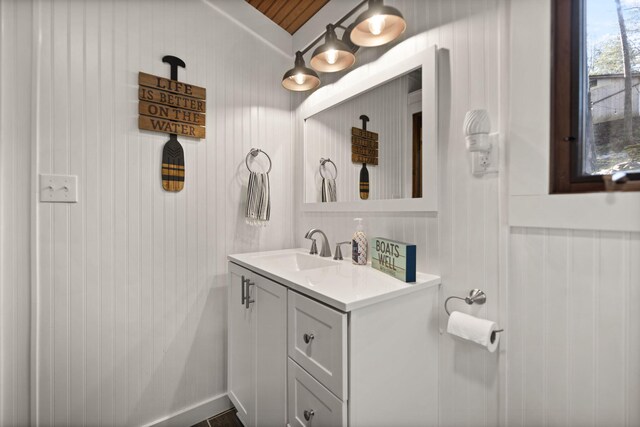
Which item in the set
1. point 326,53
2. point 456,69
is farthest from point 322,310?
point 326,53

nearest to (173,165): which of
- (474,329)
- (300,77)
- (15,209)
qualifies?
(15,209)

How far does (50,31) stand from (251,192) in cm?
108

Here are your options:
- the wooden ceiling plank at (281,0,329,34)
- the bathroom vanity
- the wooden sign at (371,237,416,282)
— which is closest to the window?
the wooden sign at (371,237,416,282)

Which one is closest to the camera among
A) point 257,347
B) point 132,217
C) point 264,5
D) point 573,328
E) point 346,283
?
point 573,328

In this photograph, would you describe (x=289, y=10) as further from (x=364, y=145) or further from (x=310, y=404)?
(x=310, y=404)

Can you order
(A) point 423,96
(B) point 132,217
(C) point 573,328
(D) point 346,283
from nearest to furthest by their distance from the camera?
1. (C) point 573,328
2. (D) point 346,283
3. (A) point 423,96
4. (B) point 132,217

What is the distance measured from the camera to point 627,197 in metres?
0.72

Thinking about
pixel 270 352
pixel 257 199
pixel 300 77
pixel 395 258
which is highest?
pixel 300 77

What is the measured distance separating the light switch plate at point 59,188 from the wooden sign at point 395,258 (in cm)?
133

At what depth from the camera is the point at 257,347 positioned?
4.26 ft

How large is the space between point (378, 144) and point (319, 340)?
2.95 ft

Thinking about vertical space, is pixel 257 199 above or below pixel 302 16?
below

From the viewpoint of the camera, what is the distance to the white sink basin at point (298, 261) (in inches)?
59.6

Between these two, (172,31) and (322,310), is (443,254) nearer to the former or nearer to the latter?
(322,310)
